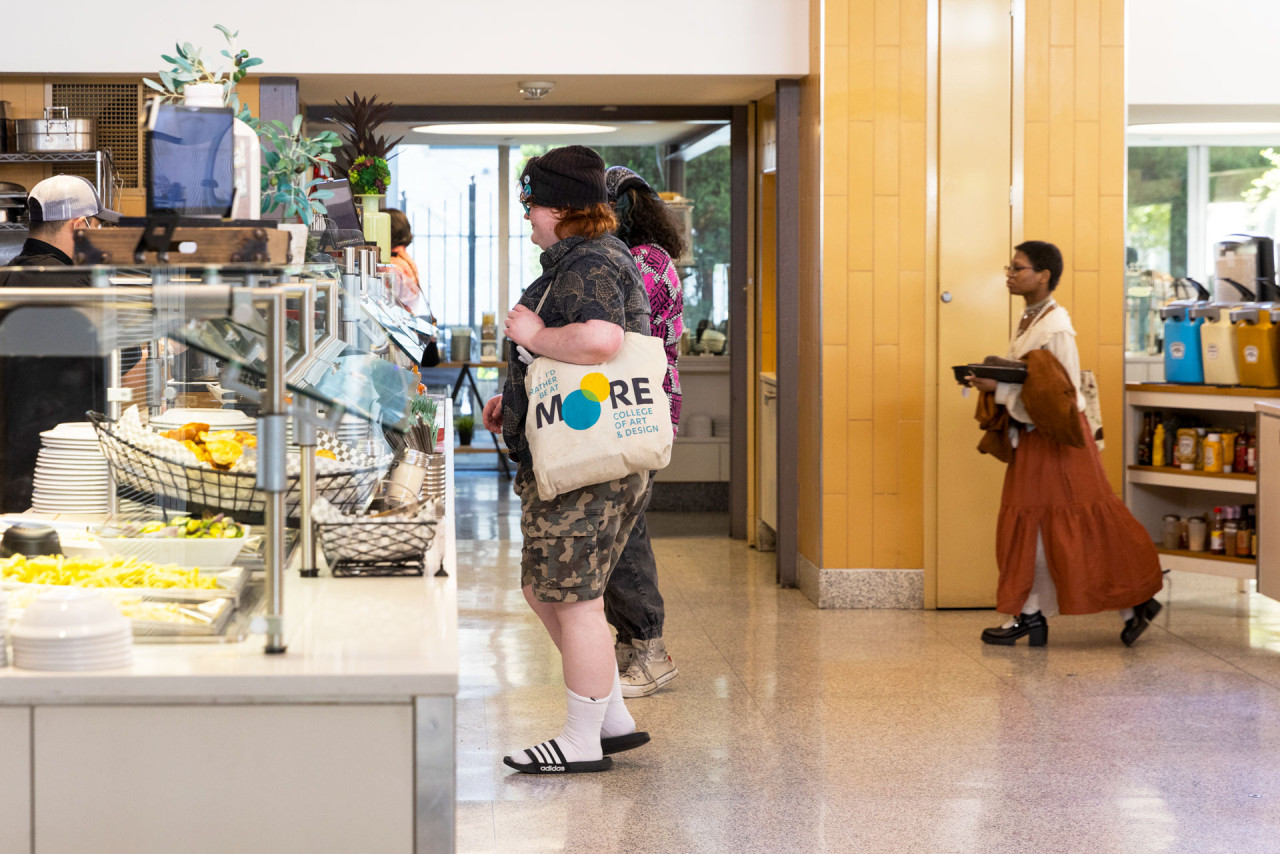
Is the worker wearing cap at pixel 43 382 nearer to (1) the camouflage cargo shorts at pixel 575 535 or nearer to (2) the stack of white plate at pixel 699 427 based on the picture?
(1) the camouflage cargo shorts at pixel 575 535

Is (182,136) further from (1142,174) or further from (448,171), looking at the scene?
(448,171)

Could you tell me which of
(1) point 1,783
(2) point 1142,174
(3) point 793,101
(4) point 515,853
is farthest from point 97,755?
(2) point 1142,174

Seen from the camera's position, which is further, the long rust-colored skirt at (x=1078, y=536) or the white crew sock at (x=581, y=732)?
the long rust-colored skirt at (x=1078, y=536)

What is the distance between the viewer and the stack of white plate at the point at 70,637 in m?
1.72

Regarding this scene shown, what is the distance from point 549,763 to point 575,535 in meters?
0.78

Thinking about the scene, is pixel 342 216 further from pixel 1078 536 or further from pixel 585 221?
pixel 1078 536

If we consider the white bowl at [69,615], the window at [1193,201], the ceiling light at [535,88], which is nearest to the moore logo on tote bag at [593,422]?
the white bowl at [69,615]

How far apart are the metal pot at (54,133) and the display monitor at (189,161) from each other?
14.0ft

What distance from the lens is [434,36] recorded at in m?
5.89

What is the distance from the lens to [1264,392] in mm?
5562

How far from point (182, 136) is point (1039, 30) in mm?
4565

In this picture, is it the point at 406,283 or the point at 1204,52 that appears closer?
the point at 406,283

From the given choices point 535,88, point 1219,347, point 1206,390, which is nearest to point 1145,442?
point 1206,390

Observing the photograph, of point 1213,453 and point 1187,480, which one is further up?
point 1213,453
